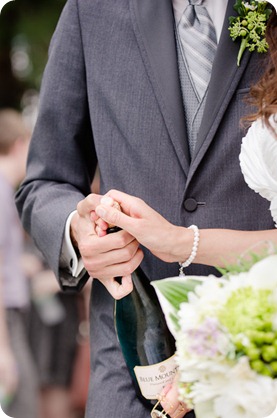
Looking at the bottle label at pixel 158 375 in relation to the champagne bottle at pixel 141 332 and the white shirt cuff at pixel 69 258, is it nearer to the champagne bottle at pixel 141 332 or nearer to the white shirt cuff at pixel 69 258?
the champagne bottle at pixel 141 332

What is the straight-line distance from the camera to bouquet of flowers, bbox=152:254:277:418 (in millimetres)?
1383

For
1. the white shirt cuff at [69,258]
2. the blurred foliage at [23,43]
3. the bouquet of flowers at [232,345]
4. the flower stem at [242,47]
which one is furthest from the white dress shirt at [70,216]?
the blurred foliage at [23,43]

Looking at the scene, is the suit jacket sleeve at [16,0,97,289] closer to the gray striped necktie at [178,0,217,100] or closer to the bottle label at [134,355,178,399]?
the gray striped necktie at [178,0,217,100]

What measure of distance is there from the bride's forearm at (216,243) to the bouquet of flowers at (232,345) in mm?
421

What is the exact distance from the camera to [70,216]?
2211mm

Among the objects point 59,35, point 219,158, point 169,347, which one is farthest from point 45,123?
point 169,347

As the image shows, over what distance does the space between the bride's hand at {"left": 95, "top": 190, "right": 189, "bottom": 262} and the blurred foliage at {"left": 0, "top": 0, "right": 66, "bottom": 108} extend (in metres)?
4.34

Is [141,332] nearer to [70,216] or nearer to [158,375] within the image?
[158,375]

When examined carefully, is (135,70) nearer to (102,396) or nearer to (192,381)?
(102,396)

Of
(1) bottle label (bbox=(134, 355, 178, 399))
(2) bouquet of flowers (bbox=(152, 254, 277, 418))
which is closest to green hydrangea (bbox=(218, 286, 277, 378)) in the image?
(2) bouquet of flowers (bbox=(152, 254, 277, 418))

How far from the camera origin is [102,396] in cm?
221

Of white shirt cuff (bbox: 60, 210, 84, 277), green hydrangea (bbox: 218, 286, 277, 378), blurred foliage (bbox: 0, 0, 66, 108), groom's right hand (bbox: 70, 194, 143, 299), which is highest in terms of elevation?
green hydrangea (bbox: 218, 286, 277, 378)

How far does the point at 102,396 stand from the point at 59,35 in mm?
990

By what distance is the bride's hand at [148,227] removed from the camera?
6.16 ft
